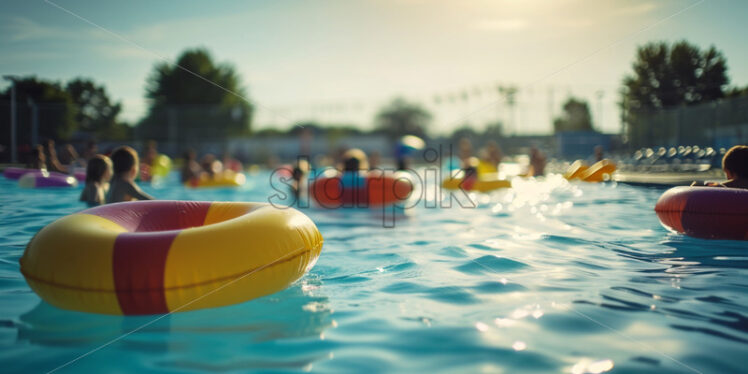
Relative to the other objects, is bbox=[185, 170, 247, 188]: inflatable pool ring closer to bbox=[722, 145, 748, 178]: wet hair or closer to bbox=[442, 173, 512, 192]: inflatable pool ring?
bbox=[442, 173, 512, 192]: inflatable pool ring

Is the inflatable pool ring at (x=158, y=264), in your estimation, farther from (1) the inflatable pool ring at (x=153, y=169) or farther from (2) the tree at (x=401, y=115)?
(2) the tree at (x=401, y=115)

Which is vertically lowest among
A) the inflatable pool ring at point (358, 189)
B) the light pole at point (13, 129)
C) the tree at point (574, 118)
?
the inflatable pool ring at point (358, 189)

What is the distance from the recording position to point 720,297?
321 cm

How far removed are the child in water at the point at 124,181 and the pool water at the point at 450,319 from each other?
973 mm

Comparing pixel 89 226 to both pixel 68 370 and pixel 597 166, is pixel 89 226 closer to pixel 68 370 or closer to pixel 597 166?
pixel 68 370

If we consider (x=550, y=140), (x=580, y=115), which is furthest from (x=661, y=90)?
(x=550, y=140)

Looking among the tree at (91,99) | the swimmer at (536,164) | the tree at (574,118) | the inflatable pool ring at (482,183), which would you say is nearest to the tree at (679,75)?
the tree at (574,118)

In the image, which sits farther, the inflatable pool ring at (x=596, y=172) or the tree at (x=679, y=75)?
the tree at (x=679, y=75)

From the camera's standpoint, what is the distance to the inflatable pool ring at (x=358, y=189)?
8.30 metres

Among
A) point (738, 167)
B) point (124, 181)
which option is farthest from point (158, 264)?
point (738, 167)

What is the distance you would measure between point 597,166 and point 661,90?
660 inches

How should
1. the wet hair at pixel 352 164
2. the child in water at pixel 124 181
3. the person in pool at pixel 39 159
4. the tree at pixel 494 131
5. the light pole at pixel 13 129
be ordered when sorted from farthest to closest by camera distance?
1. the tree at pixel 494 131
2. the light pole at pixel 13 129
3. the person in pool at pixel 39 159
4. the wet hair at pixel 352 164
5. the child in water at pixel 124 181

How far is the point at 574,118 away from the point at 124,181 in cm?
2646

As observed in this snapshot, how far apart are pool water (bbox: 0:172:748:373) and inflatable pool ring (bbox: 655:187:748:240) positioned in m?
0.17
